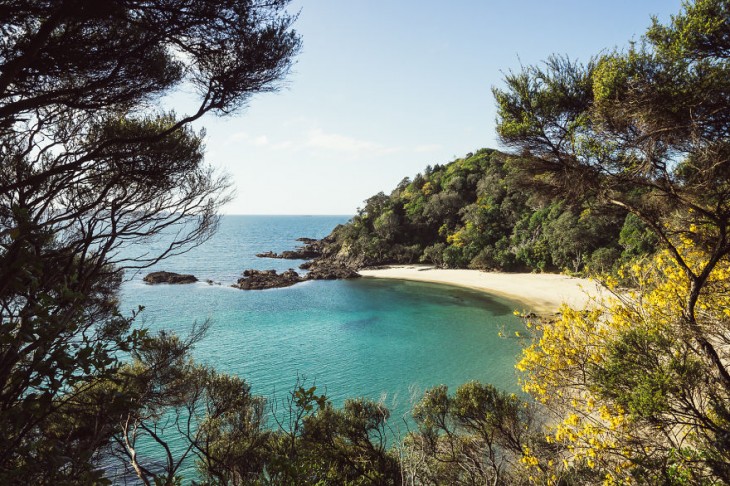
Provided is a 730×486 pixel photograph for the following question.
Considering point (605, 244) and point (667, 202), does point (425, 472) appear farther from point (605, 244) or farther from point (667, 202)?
point (605, 244)

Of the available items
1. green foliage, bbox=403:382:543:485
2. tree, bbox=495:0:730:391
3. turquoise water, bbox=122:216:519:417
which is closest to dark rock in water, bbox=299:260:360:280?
turquoise water, bbox=122:216:519:417

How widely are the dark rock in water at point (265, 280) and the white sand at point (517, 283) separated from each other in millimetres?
8448

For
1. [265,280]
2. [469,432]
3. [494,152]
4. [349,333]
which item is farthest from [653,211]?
[265,280]

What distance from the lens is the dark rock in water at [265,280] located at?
3794cm

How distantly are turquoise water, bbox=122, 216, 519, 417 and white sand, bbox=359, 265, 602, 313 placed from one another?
5.73 feet

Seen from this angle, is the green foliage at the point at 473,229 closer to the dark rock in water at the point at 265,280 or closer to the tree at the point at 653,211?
the dark rock in water at the point at 265,280

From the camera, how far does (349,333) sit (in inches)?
955

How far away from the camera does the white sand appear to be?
87.4ft

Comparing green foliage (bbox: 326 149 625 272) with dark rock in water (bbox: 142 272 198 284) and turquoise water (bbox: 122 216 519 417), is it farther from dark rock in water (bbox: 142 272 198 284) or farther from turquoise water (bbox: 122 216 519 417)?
dark rock in water (bbox: 142 272 198 284)

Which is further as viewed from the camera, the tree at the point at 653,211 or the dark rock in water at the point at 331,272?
the dark rock in water at the point at 331,272

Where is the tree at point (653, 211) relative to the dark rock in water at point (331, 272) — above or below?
above

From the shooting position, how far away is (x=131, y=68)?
17.0 ft

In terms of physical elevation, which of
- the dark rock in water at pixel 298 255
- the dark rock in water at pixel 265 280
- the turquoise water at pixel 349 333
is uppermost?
the dark rock in water at pixel 298 255

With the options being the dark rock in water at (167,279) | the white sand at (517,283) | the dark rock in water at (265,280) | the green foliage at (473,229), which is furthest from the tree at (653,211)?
the dark rock in water at (167,279)
